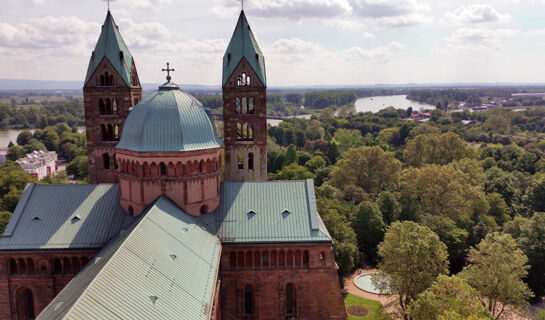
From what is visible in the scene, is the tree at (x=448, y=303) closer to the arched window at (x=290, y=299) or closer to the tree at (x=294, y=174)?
the arched window at (x=290, y=299)

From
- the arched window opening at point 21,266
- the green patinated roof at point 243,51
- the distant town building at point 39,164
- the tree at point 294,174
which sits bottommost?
the distant town building at point 39,164

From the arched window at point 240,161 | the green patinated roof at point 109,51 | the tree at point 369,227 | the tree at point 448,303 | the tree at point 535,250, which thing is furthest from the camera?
the tree at point 369,227

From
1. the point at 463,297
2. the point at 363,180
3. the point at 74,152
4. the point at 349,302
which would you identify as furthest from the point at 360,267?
the point at 74,152

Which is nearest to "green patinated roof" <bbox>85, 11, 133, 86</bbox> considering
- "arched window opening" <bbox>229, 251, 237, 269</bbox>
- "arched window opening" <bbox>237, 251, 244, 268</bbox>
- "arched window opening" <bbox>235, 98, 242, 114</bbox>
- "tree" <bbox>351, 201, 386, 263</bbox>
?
"arched window opening" <bbox>235, 98, 242, 114</bbox>

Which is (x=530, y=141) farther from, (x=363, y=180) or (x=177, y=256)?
(x=177, y=256)

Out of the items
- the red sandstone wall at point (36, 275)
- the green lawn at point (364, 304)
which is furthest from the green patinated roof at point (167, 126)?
the green lawn at point (364, 304)

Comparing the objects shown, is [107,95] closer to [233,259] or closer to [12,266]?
[12,266]

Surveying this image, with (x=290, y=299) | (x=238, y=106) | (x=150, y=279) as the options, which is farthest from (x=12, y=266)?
(x=238, y=106)

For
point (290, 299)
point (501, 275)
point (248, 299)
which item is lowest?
point (290, 299)
